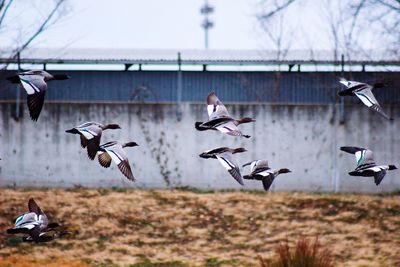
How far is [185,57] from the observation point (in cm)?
1917

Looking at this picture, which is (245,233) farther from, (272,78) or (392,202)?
(272,78)

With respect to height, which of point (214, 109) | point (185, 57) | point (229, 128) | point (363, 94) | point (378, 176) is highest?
point (185, 57)

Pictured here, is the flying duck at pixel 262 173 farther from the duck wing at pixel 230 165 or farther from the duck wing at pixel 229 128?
the duck wing at pixel 229 128

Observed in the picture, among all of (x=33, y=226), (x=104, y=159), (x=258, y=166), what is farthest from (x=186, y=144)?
(x=33, y=226)

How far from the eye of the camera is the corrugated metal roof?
61.2ft

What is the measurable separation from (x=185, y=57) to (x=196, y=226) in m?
6.49

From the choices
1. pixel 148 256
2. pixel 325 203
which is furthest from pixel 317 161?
pixel 148 256

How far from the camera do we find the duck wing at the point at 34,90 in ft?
17.7

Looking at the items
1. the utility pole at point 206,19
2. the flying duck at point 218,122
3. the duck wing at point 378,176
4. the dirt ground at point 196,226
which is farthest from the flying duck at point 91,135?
the utility pole at point 206,19

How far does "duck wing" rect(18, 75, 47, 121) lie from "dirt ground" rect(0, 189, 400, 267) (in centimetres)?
672

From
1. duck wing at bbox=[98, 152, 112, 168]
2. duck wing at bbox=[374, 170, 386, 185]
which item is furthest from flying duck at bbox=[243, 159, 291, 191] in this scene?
duck wing at bbox=[98, 152, 112, 168]

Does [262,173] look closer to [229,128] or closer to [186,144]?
[229,128]

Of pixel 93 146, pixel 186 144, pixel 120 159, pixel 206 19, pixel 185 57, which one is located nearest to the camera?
pixel 93 146

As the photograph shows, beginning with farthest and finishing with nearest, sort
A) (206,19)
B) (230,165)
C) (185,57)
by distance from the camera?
1. (206,19)
2. (185,57)
3. (230,165)
